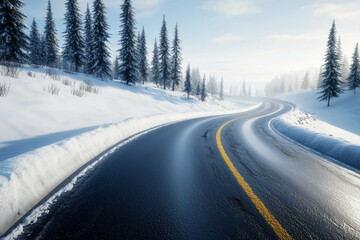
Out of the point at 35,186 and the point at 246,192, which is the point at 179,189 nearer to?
the point at 246,192

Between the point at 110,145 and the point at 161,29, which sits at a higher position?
the point at 161,29

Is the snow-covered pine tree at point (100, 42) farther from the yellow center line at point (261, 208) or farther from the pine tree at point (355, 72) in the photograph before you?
the pine tree at point (355, 72)

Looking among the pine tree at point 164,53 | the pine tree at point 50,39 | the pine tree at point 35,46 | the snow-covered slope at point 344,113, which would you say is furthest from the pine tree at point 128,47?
the snow-covered slope at point 344,113

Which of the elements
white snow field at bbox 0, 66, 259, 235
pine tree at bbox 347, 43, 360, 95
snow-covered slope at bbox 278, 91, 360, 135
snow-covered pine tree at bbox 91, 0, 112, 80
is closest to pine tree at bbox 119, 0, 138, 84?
snow-covered pine tree at bbox 91, 0, 112, 80

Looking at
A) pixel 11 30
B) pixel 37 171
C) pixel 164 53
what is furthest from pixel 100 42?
pixel 37 171

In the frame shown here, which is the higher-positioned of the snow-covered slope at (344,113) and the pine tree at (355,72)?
the pine tree at (355,72)

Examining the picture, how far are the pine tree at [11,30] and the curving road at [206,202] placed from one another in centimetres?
2741

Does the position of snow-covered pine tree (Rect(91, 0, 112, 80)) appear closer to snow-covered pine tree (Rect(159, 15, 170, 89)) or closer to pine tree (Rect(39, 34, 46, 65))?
snow-covered pine tree (Rect(159, 15, 170, 89))

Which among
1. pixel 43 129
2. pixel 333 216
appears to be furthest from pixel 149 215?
pixel 43 129

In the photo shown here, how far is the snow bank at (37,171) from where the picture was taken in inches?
114

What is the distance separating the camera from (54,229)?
2672mm

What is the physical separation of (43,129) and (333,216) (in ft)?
26.9

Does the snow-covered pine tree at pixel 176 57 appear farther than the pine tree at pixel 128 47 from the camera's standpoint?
Yes

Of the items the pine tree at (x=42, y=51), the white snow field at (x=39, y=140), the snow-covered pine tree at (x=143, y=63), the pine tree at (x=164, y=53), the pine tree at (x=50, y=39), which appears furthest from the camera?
the pine tree at (x=42, y=51)
